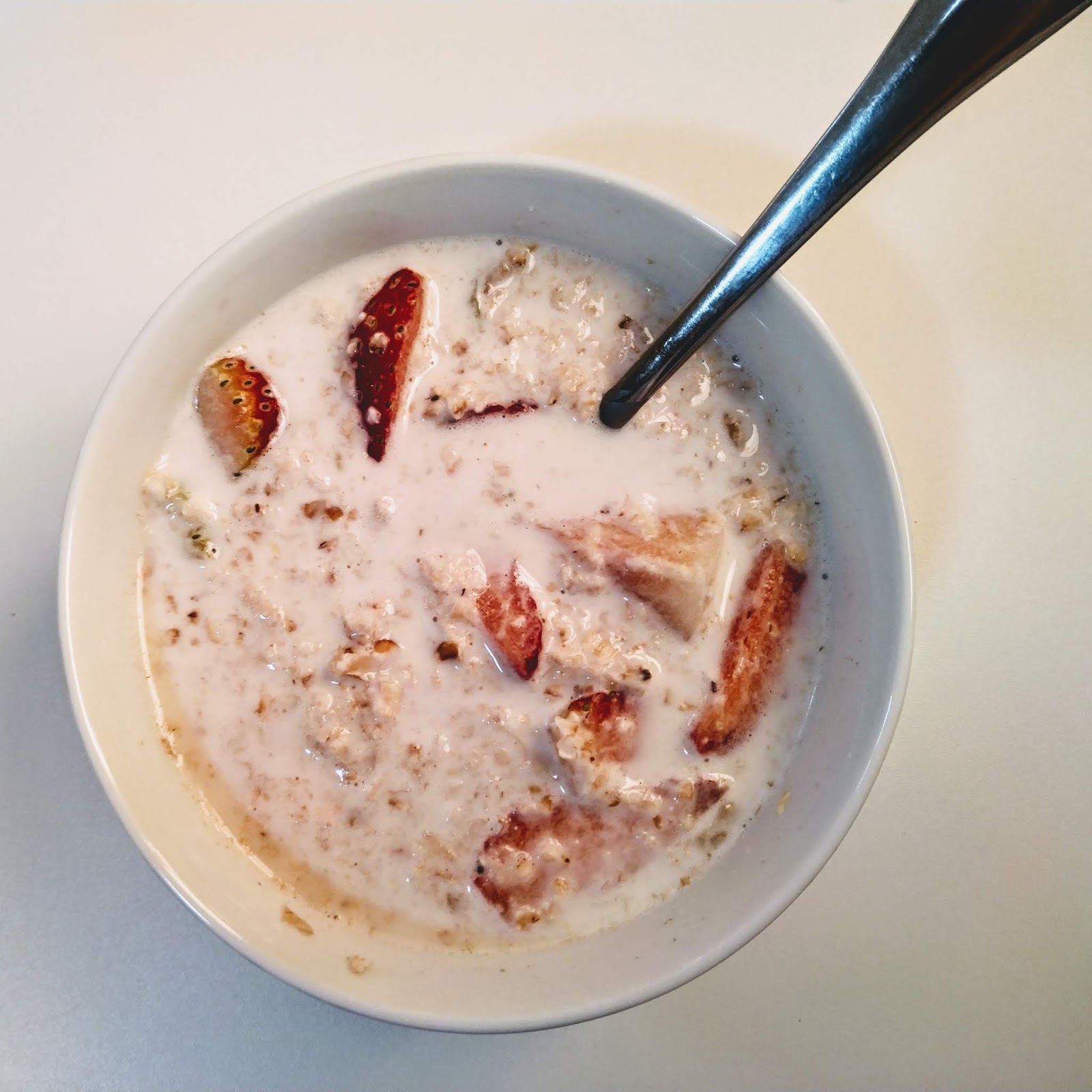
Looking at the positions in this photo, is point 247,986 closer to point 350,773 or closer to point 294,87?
point 350,773

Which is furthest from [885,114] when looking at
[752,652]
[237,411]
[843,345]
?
[237,411]

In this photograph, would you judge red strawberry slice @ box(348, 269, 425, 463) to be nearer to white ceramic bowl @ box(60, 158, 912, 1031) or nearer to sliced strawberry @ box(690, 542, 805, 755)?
white ceramic bowl @ box(60, 158, 912, 1031)

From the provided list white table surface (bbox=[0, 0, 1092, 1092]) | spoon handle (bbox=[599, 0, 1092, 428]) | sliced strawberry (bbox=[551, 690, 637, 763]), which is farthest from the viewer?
white table surface (bbox=[0, 0, 1092, 1092])

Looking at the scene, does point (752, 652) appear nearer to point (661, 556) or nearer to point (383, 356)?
point (661, 556)

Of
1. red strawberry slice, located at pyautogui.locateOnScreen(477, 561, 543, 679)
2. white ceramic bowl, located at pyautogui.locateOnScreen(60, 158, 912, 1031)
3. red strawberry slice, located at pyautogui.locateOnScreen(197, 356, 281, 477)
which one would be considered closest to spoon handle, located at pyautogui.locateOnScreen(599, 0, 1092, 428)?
white ceramic bowl, located at pyautogui.locateOnScreen(60, 158, 912, 1031)

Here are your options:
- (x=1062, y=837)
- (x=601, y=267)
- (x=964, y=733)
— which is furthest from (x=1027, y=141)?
(x=1062, y=837)

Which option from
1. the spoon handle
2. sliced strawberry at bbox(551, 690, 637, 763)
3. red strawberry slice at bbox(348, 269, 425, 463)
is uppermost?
the spoon handle

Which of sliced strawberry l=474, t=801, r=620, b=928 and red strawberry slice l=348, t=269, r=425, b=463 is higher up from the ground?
red strawberry slice l=348, t=269, r=425, b=463
